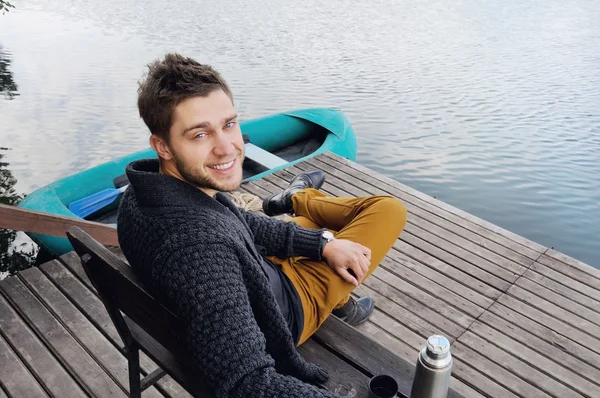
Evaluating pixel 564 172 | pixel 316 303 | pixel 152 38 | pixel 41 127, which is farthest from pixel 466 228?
pixel 152 38

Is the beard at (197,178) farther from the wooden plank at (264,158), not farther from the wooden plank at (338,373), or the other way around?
the wooden plank at (264,158)

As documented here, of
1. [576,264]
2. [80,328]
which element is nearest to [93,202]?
[80,328]

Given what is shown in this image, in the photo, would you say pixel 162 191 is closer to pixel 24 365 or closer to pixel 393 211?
pixel 393 211

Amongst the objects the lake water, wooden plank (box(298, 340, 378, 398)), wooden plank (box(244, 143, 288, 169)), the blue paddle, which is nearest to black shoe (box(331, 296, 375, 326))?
wooden plank (box(298, 340, 378, 398))

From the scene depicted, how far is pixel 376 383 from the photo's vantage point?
4.78ft

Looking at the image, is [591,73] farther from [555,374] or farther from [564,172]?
[555,374]

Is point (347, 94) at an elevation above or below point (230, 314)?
below

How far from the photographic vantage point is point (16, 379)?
2.36 m

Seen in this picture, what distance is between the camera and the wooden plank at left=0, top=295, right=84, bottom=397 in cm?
233

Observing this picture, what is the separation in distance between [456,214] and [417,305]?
1234mm

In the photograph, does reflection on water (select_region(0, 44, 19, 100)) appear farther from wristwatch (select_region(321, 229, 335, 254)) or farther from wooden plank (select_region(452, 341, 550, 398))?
wooden plank (select_region(452, 341, 550, 398))

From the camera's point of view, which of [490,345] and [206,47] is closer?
[490,345]

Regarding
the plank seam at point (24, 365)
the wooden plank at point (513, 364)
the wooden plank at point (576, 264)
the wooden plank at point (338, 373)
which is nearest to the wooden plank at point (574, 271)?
the wooden plank at point (576, 264)

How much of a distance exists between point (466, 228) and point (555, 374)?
4.53ft
